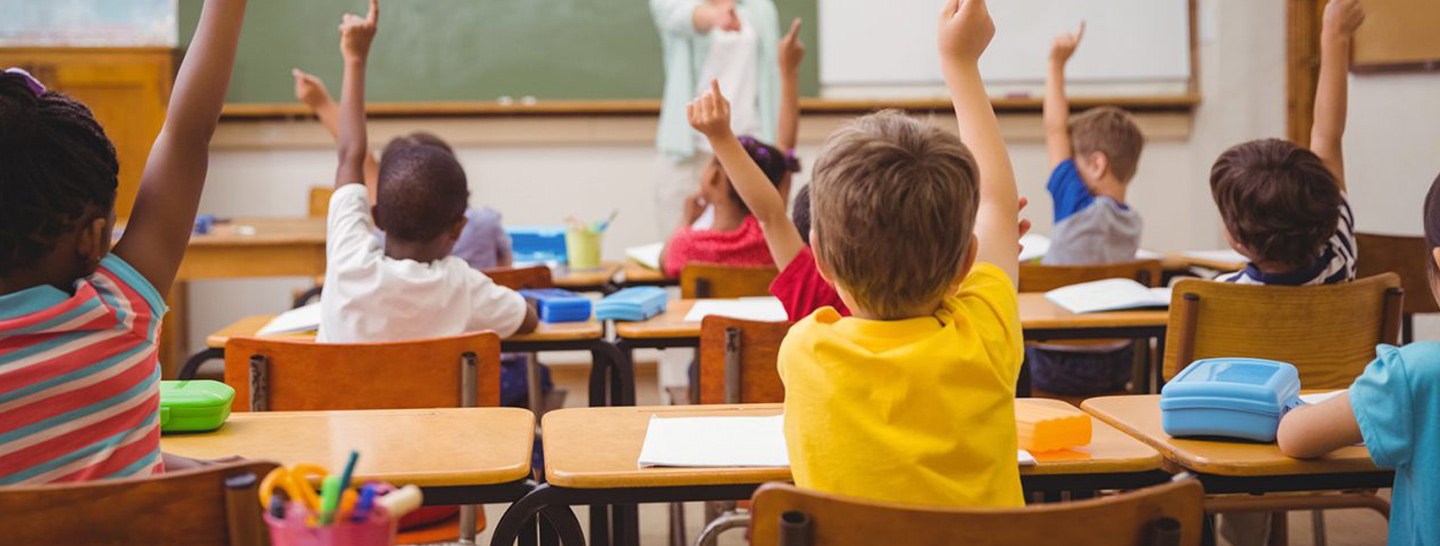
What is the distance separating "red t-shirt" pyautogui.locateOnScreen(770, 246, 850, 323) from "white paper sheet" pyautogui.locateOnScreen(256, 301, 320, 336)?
1171 mm

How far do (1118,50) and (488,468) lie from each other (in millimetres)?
5306

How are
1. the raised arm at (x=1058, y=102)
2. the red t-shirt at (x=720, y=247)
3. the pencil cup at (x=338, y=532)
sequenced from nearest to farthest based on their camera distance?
the pencil cup at (x=338, y=532)
the red t-shirt at (x=720, y=247)
the raised arm at (x=1058, y=102)

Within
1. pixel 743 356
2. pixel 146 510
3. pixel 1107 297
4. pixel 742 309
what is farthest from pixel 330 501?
pixel 1107 297

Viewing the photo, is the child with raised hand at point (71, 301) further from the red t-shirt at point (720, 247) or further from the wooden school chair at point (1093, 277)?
the wooden school chair at point (1093, 277)

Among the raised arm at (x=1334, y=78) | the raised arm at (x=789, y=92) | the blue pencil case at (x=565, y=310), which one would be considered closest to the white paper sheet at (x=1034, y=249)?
the raised arm at (x=789, y=92)

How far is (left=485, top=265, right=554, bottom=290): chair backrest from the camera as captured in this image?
3197 millimetres

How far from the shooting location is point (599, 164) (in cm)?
609

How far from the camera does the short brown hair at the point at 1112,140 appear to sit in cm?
390

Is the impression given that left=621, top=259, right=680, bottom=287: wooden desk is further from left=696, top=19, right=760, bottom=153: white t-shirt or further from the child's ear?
left=696, top=19, right=760, bottom=153: white t-shirt

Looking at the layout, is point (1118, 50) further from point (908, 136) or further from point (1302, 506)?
point (908, 136)

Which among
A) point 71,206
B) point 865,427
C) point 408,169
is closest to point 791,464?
point 865,427

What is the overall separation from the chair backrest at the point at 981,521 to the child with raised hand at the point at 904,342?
0.18 m

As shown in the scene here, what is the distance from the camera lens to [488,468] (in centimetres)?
147

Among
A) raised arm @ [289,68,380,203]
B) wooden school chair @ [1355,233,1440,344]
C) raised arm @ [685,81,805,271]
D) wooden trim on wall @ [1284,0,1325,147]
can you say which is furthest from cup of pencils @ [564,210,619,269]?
wooden trim on wall @ [1284,0,1325,147]
